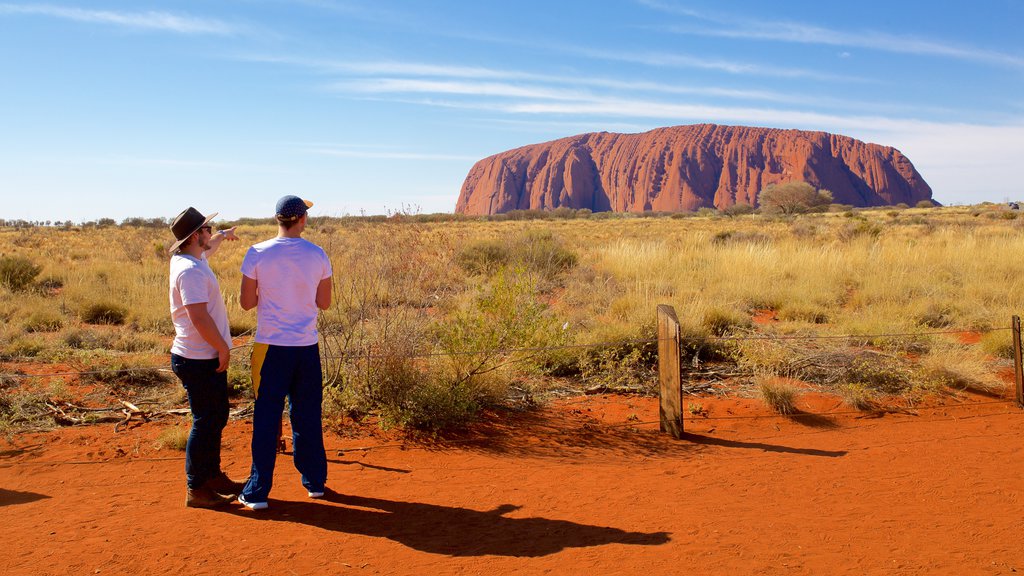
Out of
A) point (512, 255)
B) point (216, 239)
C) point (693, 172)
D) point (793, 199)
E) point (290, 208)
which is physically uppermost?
point (693, 172)

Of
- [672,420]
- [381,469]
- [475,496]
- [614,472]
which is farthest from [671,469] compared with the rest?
[381,469]

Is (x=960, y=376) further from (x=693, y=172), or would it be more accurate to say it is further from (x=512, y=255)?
(x=693, y=172)

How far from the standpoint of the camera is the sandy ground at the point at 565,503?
134 inches

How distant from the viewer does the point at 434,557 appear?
3449mm

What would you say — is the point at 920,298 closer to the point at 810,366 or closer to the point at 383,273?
the point at 810,366

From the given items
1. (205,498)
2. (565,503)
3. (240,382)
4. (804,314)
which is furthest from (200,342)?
(804,314)

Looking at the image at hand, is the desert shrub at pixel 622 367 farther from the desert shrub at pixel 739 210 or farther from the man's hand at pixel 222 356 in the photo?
the desert shrub at pixel 739 210

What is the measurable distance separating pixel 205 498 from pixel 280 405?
72 cm

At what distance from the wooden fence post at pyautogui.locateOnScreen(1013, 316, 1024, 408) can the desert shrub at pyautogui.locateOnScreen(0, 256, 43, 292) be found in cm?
1476

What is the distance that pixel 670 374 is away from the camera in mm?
5480

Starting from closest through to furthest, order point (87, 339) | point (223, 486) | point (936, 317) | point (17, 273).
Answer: point (223, 486)
point (87, 339)
point (936, 317)
point (17, 273)

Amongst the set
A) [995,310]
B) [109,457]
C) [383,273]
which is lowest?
[109,457]

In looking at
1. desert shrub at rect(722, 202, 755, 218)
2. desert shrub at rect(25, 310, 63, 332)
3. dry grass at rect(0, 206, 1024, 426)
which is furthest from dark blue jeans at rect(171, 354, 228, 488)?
desert shrub at rect(722, 202, 755, 218)

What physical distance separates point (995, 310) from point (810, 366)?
4125mm
